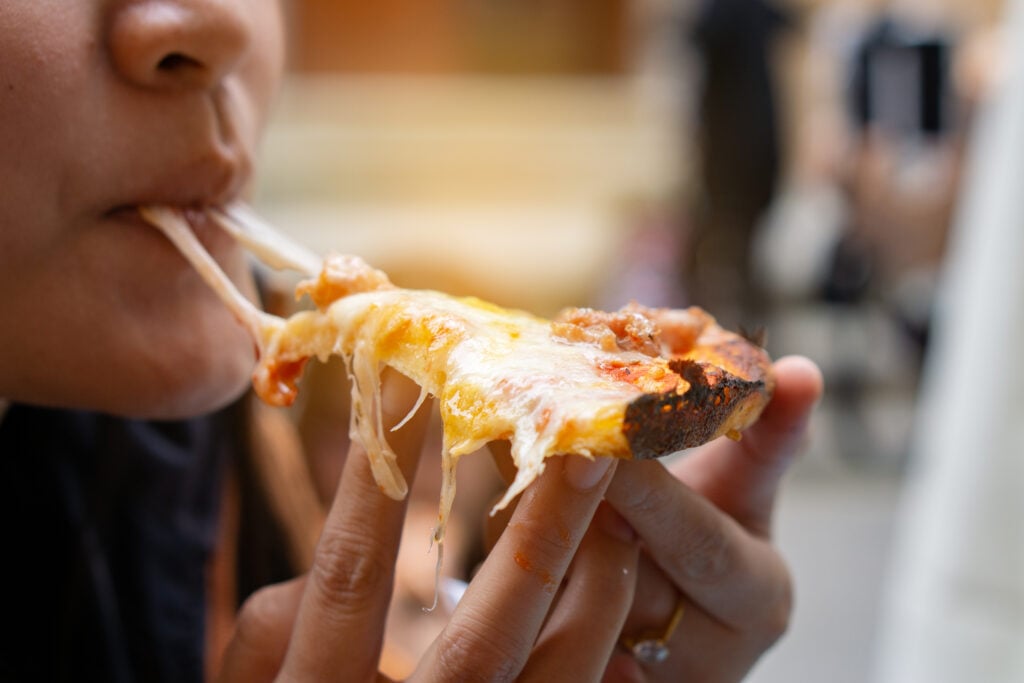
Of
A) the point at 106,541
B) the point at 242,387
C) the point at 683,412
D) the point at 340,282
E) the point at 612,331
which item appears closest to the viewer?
the point at 683,412

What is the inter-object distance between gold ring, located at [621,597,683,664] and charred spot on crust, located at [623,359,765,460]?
11.0 inches

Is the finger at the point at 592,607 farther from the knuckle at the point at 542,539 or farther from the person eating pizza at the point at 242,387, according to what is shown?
the knuckle at the point at 542,539

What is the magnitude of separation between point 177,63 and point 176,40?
1.6 inches

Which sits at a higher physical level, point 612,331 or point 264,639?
point 612,331

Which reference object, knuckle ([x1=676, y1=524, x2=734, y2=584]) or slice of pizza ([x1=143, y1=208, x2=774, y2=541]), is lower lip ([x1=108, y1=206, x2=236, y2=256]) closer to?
slice of pizza ([x1=143, y1=208, x2=774, y2=541])

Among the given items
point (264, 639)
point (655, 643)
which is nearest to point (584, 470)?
point (655, 643)

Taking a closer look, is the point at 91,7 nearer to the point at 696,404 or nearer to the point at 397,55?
the point at 696,404

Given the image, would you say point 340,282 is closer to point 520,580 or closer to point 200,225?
point 200,225

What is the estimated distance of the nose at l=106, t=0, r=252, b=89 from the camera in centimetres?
77

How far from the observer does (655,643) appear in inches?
34.4

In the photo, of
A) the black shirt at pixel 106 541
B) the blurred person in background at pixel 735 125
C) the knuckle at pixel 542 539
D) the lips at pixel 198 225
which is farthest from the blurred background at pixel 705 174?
the knuckle at pixel 542 539

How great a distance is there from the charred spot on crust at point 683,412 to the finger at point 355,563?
0.26m

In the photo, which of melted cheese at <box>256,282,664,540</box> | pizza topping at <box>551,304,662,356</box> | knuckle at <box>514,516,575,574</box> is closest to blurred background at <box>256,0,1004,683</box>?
melted cheese at <box>256,282,664,540</box>

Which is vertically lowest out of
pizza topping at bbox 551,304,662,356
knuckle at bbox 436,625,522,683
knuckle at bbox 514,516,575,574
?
knuckle at bbox 436,625,522,683
